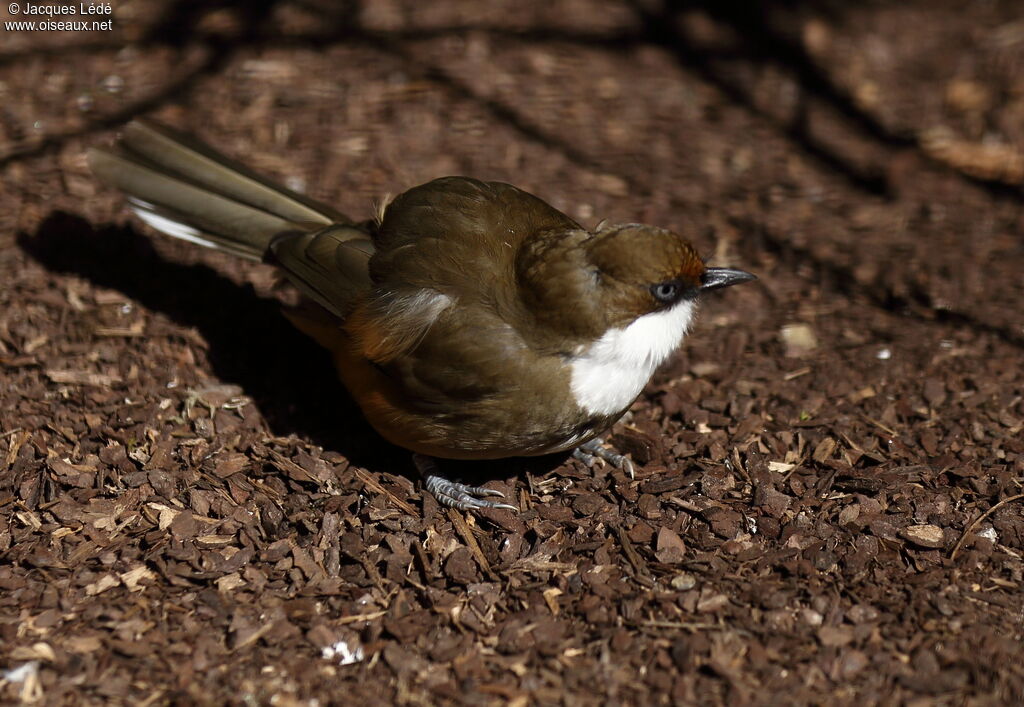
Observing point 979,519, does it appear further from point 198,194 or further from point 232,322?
point 198,194

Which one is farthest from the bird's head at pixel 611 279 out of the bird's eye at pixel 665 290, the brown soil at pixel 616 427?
the brown soil at pixel 616 427

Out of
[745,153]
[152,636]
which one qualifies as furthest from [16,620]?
[745,153]

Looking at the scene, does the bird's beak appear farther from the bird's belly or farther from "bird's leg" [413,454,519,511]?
"bird's leg" [413,454,519,511]

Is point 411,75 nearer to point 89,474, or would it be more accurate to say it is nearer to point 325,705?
point 89,474

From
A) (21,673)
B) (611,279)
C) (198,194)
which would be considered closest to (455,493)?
(611,279)

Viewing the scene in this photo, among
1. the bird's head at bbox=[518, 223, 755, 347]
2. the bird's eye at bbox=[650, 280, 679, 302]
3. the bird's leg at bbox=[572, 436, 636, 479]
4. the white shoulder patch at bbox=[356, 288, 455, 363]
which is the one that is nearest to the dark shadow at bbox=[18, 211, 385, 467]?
the white shoulder patch at bbox=[356, 288, 455, 363]

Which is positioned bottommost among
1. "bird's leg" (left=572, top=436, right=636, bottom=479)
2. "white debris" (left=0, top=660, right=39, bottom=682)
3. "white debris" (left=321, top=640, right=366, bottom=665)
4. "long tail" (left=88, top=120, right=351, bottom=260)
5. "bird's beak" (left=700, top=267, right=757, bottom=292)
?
"white debris" (left=0, top=660, right=39, bottom=682)
